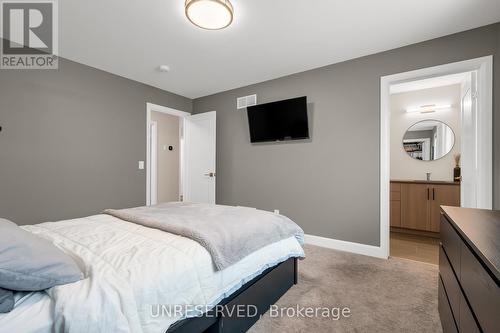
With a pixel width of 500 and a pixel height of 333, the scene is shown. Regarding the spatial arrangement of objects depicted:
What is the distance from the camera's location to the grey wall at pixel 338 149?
253 cm

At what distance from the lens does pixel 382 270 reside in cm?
245

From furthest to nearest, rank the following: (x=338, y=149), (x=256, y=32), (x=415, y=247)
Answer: (x=415, y=247) → (x=338, y=149) → (x=256, y=32)

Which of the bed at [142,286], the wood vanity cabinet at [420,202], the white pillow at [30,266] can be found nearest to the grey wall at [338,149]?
the wood vanity cabinet at [420,202]

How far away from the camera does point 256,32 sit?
7.91 feet

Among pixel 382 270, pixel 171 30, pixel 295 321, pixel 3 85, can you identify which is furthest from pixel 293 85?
pixel 3 85

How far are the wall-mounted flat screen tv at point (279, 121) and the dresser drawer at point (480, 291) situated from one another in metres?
2.46

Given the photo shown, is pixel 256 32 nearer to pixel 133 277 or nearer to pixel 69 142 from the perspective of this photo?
pixel 133 277

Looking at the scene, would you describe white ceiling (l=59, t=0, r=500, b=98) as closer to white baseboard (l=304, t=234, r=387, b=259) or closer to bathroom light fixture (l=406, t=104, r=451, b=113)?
bathroom light fixture (l=406, t=104, r=451, b=113)

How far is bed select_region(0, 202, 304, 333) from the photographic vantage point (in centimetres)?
79

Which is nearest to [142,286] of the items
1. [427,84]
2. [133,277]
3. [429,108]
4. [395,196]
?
[133,277]

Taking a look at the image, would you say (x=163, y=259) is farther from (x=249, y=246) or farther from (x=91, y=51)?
(x=91, y=51)

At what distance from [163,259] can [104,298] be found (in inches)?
11.8

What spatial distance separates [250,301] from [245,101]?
3.10m

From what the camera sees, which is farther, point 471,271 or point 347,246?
point 347,246
